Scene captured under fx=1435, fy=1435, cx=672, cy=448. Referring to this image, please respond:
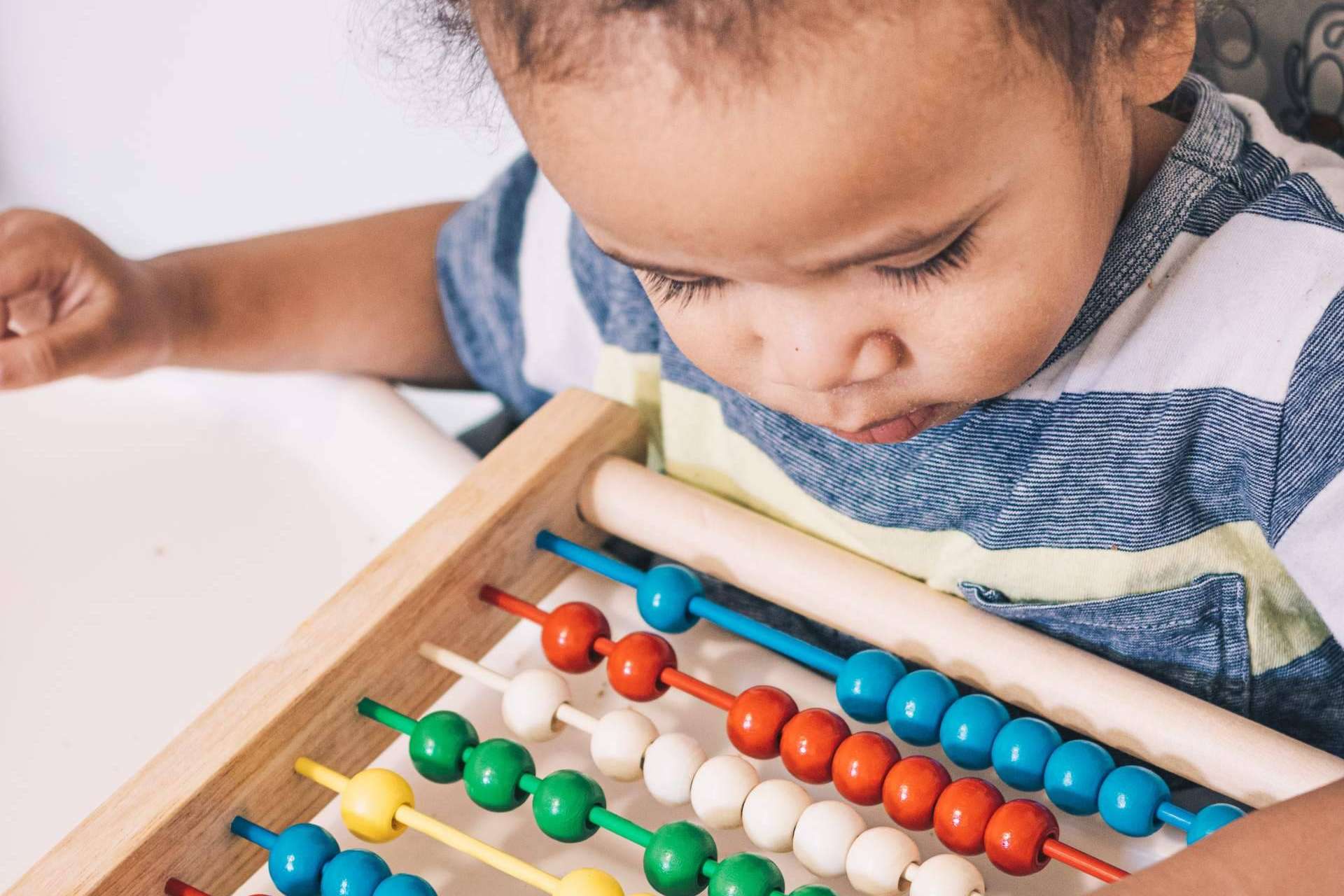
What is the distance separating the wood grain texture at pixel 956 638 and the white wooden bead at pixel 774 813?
0.08 meters

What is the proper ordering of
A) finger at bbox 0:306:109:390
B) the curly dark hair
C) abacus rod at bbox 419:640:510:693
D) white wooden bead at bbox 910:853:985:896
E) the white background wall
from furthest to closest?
the white background wall < finger at bbox 0:306:109:390 < abacus rod at bbox 419:640:510:693 < white wooden bead at bbox 910:853:985:896 < the curly dark hair

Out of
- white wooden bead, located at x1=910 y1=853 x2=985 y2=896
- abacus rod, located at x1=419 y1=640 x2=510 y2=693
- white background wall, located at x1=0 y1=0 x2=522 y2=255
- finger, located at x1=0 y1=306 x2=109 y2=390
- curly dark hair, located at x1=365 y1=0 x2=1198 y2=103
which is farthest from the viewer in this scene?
white background wall, located at x1=0 y1=0 x2=522 y2=255

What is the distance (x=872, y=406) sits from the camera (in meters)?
0.53

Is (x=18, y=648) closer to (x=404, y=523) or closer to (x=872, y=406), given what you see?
(x=404, y=523)

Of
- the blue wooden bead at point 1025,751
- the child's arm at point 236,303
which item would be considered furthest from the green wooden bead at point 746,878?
the child's arm at point 236,303

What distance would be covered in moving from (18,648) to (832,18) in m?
0.50

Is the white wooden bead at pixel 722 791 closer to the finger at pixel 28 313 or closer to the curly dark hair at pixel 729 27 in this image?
the curly dark hair at pixel 729 27

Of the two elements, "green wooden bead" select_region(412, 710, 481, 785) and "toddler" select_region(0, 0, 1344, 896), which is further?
"green wooden bead" select_region(412, 710, 481, 785)

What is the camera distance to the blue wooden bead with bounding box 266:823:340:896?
542 millimetres

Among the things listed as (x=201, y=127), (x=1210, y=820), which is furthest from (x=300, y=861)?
(x=201, y=127)

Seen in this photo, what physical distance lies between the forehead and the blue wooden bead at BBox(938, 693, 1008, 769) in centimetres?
22

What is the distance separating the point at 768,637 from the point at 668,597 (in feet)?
0.16

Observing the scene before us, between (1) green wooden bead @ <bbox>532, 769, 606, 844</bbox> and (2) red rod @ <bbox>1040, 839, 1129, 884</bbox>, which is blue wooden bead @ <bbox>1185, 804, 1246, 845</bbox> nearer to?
(2) red rod @ <bbox>1040, 839, 1129, 884</bbox>

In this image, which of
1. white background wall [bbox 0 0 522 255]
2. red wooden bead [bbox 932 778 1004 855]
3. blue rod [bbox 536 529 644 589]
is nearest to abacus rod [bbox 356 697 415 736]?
blue rod [bbox 536 529 644 589]
